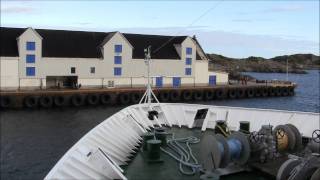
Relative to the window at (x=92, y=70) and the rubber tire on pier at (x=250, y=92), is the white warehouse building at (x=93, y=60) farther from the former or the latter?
the rubber tire on pier at (x=250, y=92)

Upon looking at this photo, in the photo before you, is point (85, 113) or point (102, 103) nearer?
point (85, 113)

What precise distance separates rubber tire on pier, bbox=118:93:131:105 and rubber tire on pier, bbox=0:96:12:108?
1430cm

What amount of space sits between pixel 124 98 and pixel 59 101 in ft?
29.6

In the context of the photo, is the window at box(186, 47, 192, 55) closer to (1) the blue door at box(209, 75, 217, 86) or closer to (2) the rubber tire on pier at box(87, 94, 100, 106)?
(1) the blue door at box(209, 75, 217, 86)

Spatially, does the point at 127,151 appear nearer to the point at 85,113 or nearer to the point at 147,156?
the point at 147,156

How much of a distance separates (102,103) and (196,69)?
19414mm

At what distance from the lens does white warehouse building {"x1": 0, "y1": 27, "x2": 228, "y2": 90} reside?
2104 inches

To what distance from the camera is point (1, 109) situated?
153 ft

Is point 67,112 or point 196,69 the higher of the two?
point 196,69

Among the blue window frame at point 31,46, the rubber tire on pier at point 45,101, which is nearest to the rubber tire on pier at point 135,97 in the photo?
the rubber tire on pier at point 45,101

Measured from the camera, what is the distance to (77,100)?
51469 mm

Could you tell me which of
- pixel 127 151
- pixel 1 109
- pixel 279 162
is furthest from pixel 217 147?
pixel 1 109

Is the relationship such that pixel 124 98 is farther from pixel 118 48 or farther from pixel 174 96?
pixel 118 48

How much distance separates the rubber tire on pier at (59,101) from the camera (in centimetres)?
4997
